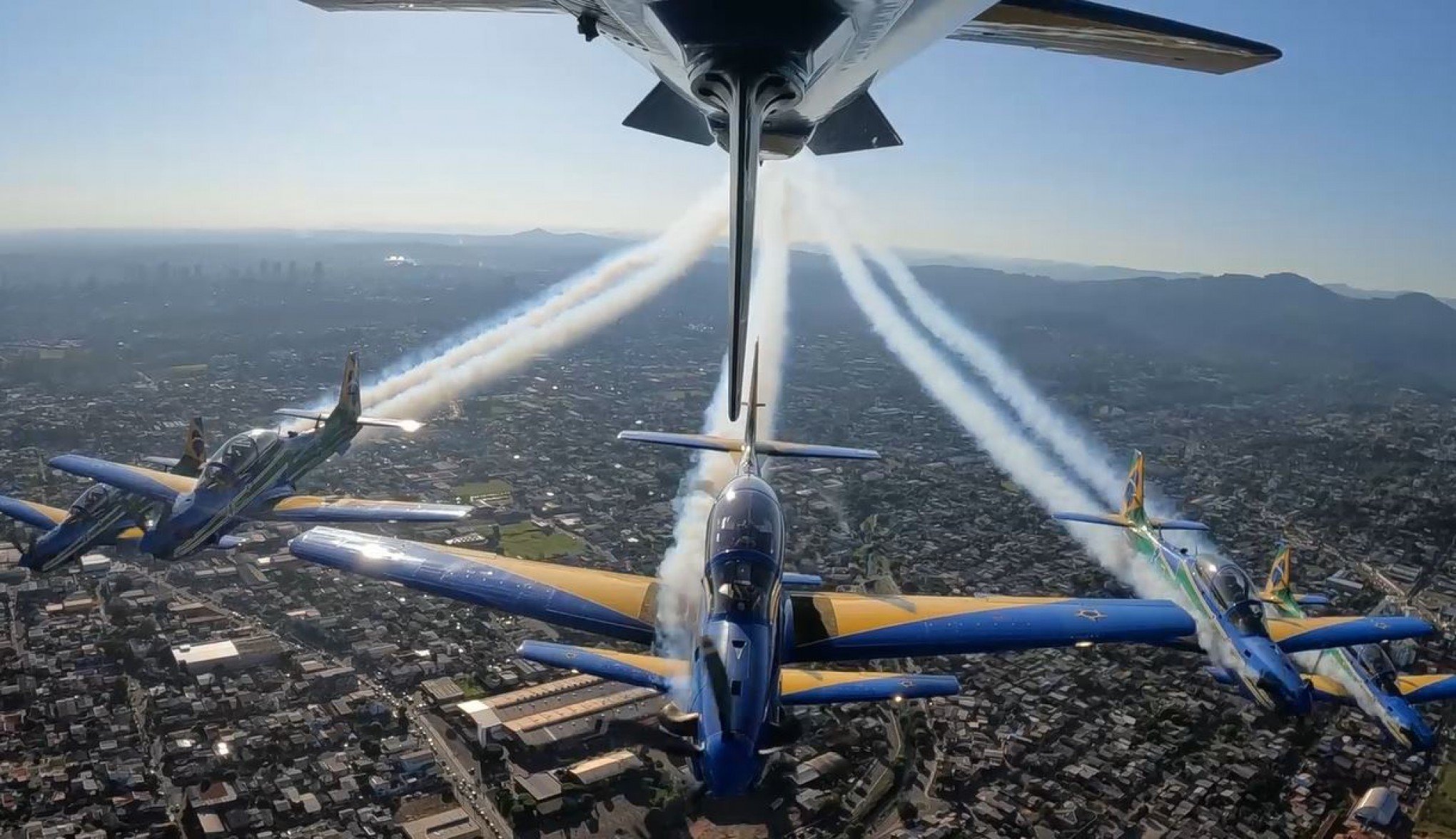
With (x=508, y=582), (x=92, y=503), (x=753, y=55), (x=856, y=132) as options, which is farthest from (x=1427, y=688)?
(x=92, y=503)

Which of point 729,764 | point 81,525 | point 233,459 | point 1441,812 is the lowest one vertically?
point 1441,812

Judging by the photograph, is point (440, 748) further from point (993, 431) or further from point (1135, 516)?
point (993, 431)

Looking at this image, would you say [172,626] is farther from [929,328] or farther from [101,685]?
[929,328]

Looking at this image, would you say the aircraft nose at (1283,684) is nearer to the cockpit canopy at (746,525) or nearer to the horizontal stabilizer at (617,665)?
the cockpit canopy at (746,525)

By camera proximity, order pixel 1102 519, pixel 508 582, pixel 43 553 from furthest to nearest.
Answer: pixel 1102 519
pixel 43 553
pixel 508 582

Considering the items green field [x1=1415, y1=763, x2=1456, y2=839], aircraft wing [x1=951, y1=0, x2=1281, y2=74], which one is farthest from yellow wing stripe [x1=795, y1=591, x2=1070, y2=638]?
green field [x1=1415, y1=763, x2=1456, y2=839]

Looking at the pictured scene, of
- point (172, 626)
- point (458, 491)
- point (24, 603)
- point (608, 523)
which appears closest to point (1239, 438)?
point (608, 523)

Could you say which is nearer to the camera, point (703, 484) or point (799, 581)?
point (799, 581)
